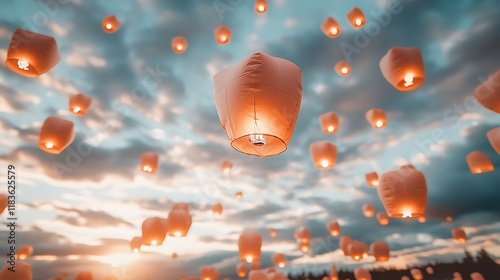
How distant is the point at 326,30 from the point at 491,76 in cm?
333

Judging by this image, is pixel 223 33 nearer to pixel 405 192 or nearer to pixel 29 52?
pixel 29 52

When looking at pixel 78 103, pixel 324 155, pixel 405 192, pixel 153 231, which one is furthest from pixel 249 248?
pixel 78 103

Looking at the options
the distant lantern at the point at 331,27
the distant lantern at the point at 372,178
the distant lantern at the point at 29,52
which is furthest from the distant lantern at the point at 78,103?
the distant lantern at the point at 372,178

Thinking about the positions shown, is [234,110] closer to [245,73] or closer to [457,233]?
[245,73]

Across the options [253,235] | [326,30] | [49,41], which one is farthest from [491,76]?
[49,41]

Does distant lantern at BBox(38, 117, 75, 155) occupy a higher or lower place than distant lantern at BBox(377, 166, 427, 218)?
higher

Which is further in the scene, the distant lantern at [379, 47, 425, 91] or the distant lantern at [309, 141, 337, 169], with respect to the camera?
the distant lantern at [309, 141, 337, 169]

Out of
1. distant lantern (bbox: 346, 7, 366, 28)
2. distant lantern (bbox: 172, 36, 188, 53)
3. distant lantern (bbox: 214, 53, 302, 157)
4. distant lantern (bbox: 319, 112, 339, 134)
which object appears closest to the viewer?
distant lantern (bbox: 214, 53, 302, 157)

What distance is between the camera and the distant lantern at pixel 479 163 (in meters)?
7.61

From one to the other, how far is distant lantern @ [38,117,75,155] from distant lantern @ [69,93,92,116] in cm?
124

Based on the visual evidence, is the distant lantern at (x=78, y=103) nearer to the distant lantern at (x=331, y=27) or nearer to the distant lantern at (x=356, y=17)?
the distant lantern at (x=331, y=27)

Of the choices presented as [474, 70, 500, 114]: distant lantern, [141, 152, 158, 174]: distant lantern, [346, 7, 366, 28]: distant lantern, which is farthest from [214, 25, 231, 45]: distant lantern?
[474, 70, 500, 114]: distant lantern

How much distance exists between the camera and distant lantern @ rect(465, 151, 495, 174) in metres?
7.61

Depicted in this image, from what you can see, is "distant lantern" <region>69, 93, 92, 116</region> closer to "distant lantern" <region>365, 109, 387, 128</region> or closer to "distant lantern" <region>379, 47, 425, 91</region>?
"distant lantern" <region>379, 47, 425, 91</region>
